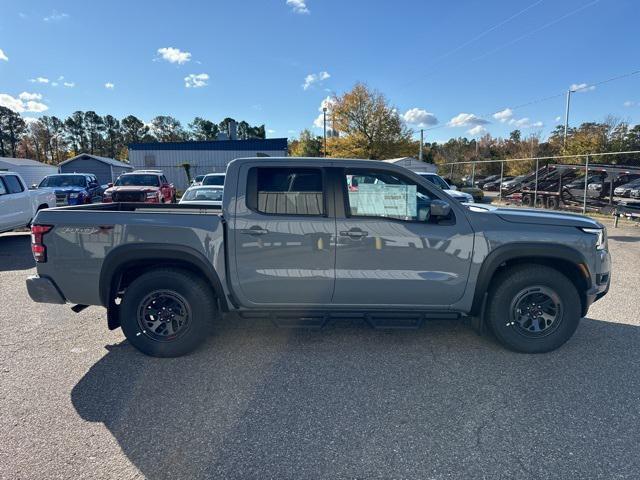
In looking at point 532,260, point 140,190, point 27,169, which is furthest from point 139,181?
point 27,169

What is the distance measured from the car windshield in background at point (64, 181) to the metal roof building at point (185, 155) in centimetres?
1887

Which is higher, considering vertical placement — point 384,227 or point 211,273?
point 384,227

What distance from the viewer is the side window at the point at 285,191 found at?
11.3ft

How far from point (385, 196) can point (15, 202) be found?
10049 mm

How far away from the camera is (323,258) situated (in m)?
3.40

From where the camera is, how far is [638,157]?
3250cm

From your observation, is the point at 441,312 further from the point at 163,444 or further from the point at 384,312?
the point at 163,444

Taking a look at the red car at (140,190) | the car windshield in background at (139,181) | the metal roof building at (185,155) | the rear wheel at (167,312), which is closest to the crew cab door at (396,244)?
the rear wheel at (167,312)

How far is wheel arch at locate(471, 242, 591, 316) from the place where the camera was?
11.2ft

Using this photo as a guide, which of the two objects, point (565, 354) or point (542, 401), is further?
point (565, 354)

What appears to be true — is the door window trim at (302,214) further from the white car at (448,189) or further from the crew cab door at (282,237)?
the white car at (448,189)

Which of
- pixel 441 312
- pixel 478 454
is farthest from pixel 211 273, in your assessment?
pixel 478 454

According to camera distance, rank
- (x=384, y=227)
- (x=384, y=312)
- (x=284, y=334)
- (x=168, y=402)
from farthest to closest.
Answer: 1. (x=284, y=334)
2. (x=384, y=312)
3. (x=384, y=227)
4. (x=168, y=402)

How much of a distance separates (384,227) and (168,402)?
7.68 ft
